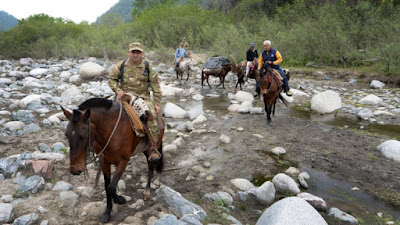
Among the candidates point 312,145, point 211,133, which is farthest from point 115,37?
point 312,145

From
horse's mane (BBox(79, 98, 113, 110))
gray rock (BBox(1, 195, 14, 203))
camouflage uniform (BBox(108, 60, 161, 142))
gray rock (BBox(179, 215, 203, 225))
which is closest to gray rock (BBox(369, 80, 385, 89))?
camouflage uniform (BBox(108, 60, 161, 142))

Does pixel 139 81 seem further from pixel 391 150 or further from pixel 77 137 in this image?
pixel 391 150

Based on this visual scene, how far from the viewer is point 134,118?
3.93 meters

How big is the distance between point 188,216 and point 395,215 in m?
3.10

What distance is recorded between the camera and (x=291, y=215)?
123 inches

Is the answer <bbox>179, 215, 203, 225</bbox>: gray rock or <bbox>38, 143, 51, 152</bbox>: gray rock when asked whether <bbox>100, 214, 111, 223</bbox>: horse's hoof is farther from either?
<bbox>38, 143, 51, 152</bbox>: gray rock

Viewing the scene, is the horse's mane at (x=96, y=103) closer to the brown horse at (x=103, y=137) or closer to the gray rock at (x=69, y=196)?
the brown horse at (x=103, y=137)

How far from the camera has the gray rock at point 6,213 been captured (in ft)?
11.2

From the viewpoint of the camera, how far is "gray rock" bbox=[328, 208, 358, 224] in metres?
3.85

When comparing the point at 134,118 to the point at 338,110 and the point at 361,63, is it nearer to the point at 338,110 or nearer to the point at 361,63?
the point at 338,110

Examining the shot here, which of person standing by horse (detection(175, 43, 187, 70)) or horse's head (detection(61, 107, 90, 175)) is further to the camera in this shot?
person standing by horse (detection(175, 43, 187, 70))

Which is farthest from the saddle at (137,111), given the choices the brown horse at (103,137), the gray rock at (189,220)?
the gray rock at (189,220)

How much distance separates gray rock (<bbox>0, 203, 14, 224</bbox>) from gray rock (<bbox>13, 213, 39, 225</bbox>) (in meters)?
0.15

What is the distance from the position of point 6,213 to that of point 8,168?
1.47 meters
